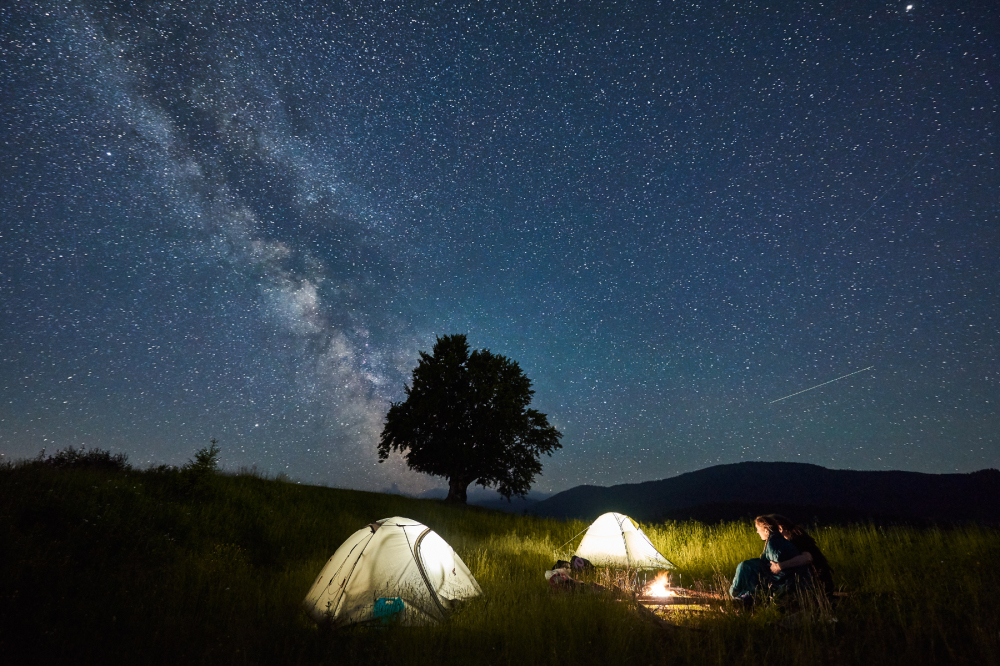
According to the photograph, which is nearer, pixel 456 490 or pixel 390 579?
pixel 390 579

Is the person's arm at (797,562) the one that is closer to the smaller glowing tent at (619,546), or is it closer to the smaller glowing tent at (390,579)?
the smaller glowing tent at (390,579)

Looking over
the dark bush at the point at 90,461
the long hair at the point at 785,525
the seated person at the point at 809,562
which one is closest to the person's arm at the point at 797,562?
the seated person at the point at 809,562

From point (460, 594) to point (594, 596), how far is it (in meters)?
2.48

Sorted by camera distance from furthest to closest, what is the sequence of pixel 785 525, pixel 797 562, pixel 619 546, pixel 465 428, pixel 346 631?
pixel 465 428 → pixel 619 546 → pixel 785 525 → pixel 797 562 → pixel 346 631

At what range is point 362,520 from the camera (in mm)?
19422

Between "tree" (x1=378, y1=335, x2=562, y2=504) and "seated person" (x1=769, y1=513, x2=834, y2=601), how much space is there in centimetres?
2404

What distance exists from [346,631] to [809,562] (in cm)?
767

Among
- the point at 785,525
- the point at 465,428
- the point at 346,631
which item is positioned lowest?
the point at 346,631

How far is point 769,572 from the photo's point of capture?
27.1 feet

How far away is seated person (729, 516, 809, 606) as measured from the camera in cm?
793

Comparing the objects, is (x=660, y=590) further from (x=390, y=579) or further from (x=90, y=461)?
(x=90, y=461)

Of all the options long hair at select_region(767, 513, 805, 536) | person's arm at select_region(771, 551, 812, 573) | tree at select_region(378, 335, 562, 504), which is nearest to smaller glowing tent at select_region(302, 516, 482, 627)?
person's arm at select_region(771, 551, 812, 573)

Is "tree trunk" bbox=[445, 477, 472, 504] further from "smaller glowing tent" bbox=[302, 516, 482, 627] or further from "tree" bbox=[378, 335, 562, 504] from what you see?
"smaller glowing tent" bbox=[302, 516, 482, 627]

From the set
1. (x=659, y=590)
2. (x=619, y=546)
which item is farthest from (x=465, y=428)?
(x=659, y=590)
